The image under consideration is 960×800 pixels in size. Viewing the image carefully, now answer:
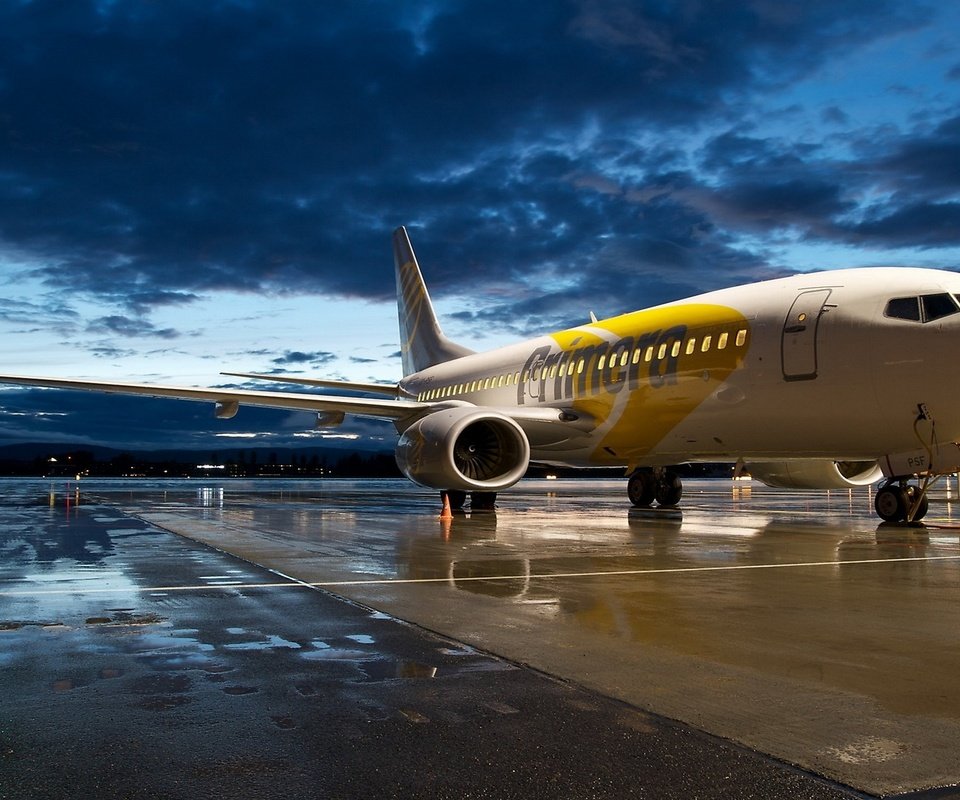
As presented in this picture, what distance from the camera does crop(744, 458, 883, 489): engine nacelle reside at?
17047 mm

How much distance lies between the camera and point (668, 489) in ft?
65.3

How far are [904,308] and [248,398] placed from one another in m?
12.9

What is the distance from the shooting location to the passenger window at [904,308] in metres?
12.1

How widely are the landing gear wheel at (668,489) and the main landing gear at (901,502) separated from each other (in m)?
6.09

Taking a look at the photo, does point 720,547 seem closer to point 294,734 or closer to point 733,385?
point 733,385

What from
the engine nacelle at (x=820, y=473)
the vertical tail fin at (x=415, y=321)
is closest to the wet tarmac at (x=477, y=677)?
the engine nacelle at (x=820, y=473)

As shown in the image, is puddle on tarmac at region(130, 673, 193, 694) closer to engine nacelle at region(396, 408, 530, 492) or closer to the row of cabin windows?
the row of cabin windows

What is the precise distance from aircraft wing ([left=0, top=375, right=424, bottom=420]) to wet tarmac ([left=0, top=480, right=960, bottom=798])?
1060cm

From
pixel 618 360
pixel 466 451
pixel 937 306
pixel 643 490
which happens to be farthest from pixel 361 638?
pixel 643 490

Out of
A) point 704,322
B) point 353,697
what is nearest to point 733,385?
point 704,322

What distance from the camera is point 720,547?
408 inches

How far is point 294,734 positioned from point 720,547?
7869 mm

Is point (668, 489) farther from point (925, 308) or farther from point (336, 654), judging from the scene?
point (336, 654)

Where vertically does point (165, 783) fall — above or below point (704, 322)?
below
